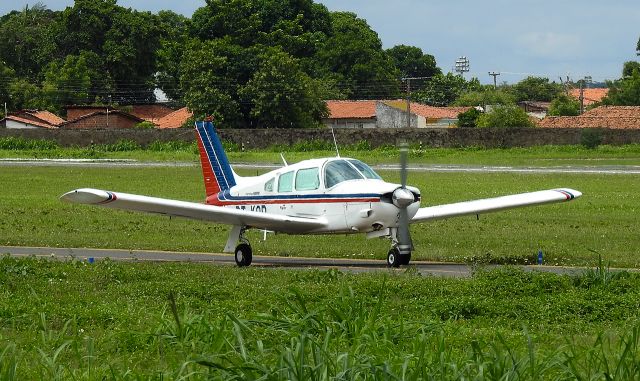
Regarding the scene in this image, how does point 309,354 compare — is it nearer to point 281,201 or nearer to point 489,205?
point 281,201

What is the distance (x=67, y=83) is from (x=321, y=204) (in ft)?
286

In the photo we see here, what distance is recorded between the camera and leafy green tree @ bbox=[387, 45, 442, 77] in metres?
180

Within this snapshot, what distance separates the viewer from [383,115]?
10012cm

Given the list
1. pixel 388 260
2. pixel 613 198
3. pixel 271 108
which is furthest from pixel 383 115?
pixel 388 260

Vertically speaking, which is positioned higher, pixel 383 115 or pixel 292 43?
pixel 292 43

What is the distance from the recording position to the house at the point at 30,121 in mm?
93375

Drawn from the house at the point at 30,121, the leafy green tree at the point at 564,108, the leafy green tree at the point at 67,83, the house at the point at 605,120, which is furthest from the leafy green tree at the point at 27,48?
the house at the point at 605,120

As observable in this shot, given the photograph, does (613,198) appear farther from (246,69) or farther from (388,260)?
(246,69)

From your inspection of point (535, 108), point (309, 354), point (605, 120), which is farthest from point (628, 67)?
point (309, 354)

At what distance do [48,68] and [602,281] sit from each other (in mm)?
100409

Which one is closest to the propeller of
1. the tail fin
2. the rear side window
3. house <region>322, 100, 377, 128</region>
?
the rear side window

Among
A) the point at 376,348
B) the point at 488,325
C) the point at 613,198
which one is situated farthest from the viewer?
the point at 613,198

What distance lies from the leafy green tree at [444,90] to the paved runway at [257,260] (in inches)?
4924

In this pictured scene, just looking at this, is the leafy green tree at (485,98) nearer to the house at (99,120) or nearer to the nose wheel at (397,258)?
the house at (99,120)
